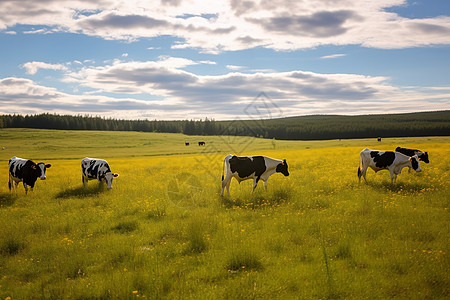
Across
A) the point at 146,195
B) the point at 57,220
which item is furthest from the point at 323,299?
the point at 146,195

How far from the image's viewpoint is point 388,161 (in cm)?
1542

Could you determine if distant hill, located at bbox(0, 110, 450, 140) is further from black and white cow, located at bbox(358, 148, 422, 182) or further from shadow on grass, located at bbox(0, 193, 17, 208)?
shadow on grass, located at bbox(0, 193, 17, 208)

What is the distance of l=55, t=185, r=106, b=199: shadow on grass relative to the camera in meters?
15.2

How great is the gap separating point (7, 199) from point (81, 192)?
131 inches

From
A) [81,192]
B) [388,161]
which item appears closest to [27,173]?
[81,192]

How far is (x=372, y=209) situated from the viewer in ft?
34.2

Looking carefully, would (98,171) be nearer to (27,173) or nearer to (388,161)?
(27,173)

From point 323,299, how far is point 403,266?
233 centimetres

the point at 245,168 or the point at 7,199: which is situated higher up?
the point at 245,168

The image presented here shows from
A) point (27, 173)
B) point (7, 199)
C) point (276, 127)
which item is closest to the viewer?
point (7, 199)

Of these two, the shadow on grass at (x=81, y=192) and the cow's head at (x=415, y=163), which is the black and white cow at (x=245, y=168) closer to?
the shadow on grass at (x=81, y=192)

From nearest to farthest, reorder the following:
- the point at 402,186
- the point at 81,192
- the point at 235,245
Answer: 1. the point at 235,245
2. the point at 402,186
3. the point at 81,192

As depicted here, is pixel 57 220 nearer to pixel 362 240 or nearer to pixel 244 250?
pixel 244 250

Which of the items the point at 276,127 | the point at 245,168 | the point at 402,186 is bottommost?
the point at 402,186
